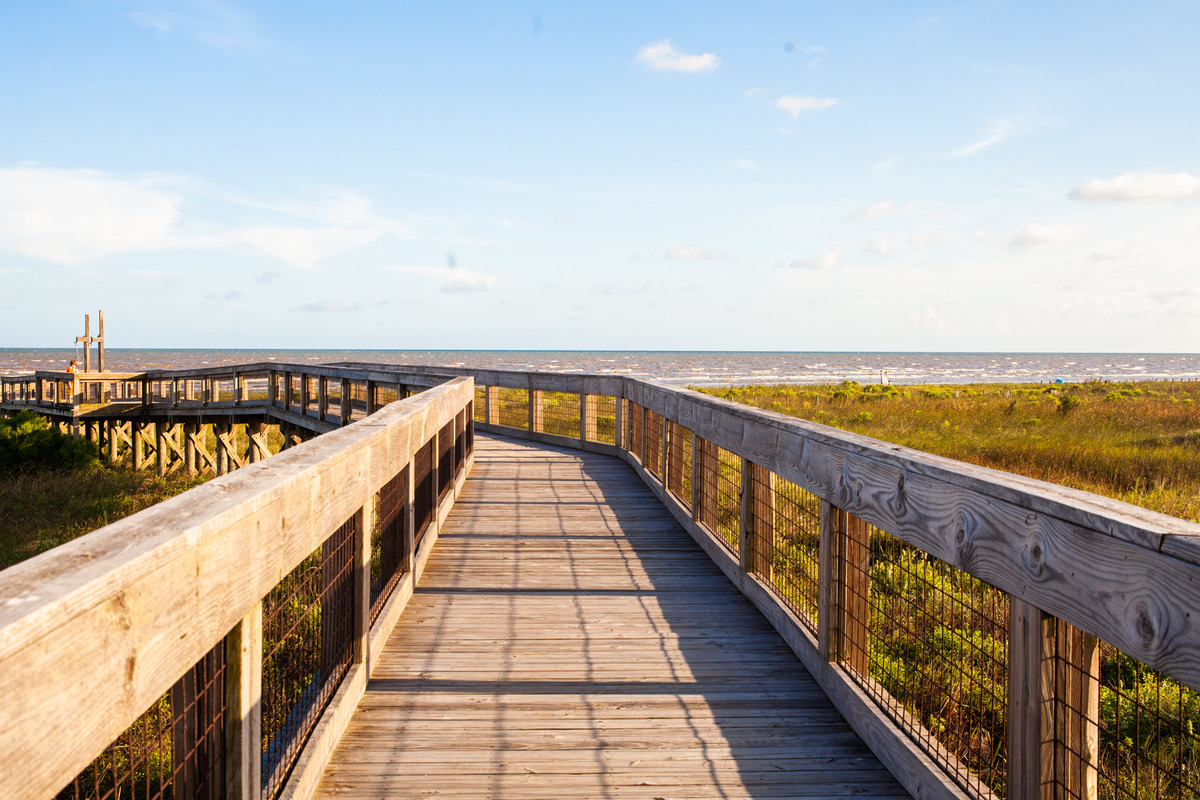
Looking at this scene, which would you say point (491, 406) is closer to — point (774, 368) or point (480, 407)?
point (480, 407)

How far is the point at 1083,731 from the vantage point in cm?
200

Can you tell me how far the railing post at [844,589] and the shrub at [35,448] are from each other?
59.2 feet

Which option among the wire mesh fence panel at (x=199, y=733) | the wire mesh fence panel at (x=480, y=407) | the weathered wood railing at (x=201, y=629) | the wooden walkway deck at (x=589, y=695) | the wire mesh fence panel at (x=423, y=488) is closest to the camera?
the weathered wood railing at (x=201, y=629)

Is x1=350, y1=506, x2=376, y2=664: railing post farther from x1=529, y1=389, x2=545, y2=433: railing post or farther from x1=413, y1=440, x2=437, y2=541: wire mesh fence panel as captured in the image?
x1=529, y1=389, x2=545, y2=433: railing post

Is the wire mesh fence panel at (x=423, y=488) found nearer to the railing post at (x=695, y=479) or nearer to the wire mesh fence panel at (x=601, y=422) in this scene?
the railing post at (x=695, y=479)

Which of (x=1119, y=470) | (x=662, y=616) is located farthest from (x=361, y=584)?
(x=1119, y=470)

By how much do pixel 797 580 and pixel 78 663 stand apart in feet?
19.0

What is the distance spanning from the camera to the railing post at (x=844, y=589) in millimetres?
3287

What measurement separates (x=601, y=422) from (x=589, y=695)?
18.0 m

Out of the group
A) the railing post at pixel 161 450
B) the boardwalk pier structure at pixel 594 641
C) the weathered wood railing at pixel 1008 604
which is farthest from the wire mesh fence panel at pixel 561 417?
the railing post at pixel 161 450

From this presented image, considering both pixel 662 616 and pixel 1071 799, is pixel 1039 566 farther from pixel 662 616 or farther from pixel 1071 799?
pixel 662 616

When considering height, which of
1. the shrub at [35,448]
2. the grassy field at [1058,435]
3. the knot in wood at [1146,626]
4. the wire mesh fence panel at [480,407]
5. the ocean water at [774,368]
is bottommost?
the shrub at [35,448]

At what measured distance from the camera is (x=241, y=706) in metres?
1.98

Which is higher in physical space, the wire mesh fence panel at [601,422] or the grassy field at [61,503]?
the wire mesh fence panel at [601,422]
